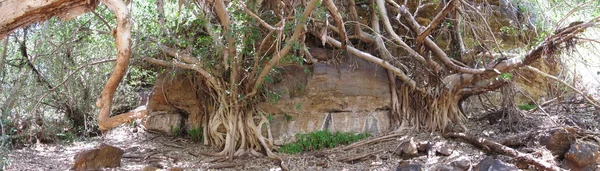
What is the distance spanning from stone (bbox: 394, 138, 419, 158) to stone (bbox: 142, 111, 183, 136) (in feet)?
13.2

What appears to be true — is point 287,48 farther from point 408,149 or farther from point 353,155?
point 408,149

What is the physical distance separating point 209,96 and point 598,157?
4.94 metres

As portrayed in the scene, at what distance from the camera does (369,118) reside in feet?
21.4

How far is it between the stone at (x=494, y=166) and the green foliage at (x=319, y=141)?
202cm

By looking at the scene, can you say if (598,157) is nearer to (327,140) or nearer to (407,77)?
(407,77)

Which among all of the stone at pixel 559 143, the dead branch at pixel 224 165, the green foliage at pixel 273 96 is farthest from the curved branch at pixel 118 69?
the stone at pixel 559 143

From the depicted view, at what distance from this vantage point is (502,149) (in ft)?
16.2

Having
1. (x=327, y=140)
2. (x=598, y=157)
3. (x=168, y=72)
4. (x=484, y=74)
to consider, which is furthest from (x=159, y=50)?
(x=598, y=157)

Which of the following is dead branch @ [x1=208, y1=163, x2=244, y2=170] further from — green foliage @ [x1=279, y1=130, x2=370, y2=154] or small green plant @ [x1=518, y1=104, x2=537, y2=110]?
small green plant @ [x1=518, y1=104, x2=537, y2=110]

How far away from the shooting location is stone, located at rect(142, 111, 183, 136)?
7.98m

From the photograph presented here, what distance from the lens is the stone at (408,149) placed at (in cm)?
537

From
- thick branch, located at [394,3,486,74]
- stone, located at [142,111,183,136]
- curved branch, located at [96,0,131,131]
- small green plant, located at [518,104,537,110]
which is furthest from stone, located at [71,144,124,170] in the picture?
small green plant, located at [518,104,537,110]

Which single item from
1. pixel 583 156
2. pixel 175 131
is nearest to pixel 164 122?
pixel 175 131

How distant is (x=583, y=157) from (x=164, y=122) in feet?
20.3
